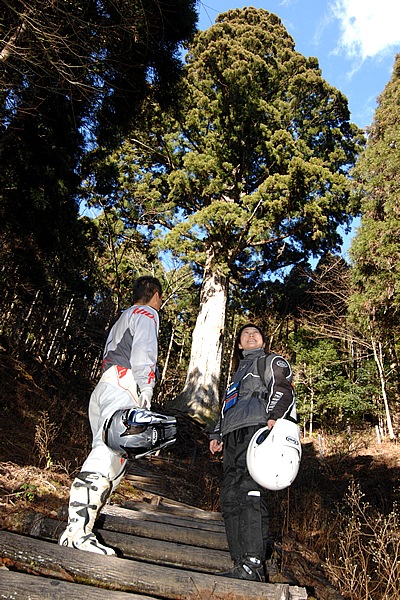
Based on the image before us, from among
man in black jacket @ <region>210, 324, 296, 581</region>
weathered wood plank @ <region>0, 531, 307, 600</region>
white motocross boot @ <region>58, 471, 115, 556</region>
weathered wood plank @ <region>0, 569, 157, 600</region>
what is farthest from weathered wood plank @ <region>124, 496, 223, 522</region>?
weathered wood plank @ <region>0, 569, 157, 600</region>

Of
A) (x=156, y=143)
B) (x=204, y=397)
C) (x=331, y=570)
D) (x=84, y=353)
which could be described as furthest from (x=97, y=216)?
(x=331, y=570)

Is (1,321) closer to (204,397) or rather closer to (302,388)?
(204,397)

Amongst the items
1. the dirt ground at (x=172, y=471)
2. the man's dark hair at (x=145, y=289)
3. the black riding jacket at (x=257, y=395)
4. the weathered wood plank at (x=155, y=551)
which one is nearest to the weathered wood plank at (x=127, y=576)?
the weathered wood plank at (x=155, y=551)

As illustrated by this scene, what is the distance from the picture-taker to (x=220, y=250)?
38.3ft

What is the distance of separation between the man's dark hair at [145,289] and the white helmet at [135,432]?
0.87m

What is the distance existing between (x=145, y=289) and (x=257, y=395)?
112 centimetres

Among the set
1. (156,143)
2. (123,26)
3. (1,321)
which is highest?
(156,143)

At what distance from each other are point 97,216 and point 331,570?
11706 millimetres

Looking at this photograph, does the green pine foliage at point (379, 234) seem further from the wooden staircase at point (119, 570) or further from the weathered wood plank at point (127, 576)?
the weathered wood plank at point (127, 576)

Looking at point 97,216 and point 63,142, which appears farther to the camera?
point 97,216

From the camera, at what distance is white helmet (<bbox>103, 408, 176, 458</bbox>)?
220cm

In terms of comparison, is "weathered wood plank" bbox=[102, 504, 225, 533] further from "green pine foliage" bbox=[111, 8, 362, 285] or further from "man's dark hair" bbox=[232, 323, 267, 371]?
"green pine foliage" bbox=[111, 8, 362, 285]

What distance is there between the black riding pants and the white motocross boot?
2.44 feet

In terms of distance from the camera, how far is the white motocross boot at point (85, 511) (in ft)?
6.72
